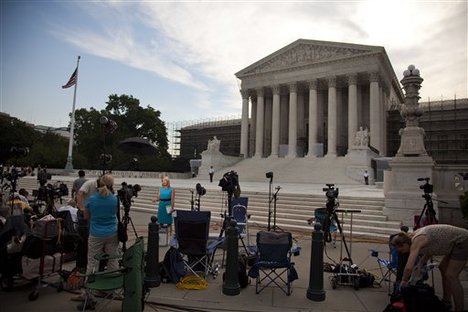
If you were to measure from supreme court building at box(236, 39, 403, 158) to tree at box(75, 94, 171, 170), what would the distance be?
17.1m

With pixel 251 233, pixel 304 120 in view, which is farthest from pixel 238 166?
pixel 251 233

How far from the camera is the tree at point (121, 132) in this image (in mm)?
55053

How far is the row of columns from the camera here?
44.2 m

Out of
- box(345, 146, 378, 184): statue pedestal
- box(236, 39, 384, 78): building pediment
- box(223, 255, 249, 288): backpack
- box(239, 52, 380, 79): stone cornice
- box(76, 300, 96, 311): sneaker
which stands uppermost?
box(236, 39, 384, 78): building pediment

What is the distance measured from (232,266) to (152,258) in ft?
4.88

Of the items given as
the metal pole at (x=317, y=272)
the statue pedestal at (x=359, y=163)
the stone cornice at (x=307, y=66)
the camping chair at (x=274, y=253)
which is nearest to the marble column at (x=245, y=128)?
the stone cornice at (x=307, y=66)

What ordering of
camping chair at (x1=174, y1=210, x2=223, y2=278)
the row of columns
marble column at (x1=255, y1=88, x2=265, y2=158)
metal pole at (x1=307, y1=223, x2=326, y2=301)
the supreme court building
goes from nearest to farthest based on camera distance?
metal pole at (x1=307, y1=223, x2=326, y2=301) < camping chair at (x1=174, y1=210, x2=223, y2=278) < the row of columns < the supreme court building < marble column at (x1=255, y1=88, x2=265, y2=158)

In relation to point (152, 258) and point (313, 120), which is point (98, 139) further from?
point (152, 258)

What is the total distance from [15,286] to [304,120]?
51286 millimetres

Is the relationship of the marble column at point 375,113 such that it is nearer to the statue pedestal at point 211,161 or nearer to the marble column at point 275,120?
the marble column at point 275,120

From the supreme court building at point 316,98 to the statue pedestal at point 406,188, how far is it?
30.0m

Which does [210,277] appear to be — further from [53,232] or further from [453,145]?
[453,145]

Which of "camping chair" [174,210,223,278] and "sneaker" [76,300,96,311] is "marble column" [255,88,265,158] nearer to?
"camping chair" [174,210,223,278]

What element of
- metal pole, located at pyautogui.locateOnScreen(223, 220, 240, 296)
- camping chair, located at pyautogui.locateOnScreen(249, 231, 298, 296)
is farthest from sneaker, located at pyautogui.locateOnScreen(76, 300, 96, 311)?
camping chair, located at pyautogui.locateOnScreen(249, 231, 298, 296)
